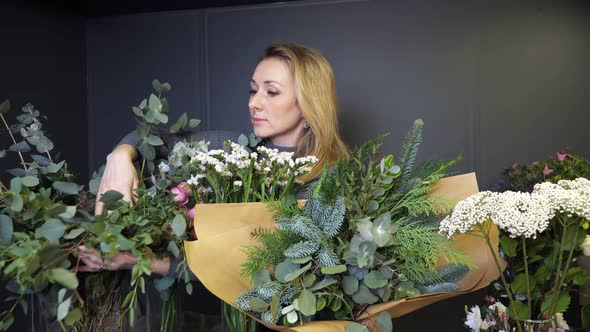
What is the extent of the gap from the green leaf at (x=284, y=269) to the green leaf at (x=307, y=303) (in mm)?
46

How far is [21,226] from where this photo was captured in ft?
3.11

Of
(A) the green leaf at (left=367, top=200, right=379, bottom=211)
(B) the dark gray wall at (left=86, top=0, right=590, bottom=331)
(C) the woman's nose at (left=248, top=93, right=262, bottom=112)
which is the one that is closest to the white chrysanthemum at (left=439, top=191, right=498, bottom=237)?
(A) the green leaf at (left=367, top=200, right=379, bottom=211)

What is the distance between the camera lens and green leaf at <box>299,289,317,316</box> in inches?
32.9

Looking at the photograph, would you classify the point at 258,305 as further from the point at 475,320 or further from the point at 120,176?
the point at 475,320

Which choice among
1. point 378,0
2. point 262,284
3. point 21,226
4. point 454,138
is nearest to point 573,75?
point 454,138

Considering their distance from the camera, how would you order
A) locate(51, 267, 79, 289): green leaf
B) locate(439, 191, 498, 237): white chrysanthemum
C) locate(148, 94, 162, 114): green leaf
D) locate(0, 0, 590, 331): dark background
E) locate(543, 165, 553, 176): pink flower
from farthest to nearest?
locate(0, 0, 590, 331): dark background, locate(543, 165, 553, 176): pink flower, locate(148, 94, 162, 114): green leaf, locate(439, 191, 498, 237): white chrysanthemum, locate(51, 267, 79, 289): green leaf

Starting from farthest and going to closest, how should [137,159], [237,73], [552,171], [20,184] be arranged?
[237,73] < [552,171] < [137,159] < [20,184]

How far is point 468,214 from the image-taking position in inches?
34.8

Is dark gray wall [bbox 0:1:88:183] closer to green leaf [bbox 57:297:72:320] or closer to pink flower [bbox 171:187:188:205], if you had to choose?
pink flower [bbox 171:187:188:205]

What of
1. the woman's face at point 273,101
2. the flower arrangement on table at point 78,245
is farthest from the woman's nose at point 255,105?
the flower arrangement on table at point 78,245

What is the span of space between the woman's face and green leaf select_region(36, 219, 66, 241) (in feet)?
3.62

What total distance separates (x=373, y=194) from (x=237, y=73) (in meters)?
1.89

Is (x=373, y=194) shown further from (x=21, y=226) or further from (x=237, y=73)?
(x=237, y=73)

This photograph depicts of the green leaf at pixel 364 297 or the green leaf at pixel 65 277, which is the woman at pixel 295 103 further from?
the green leaf at pixel 65 277
